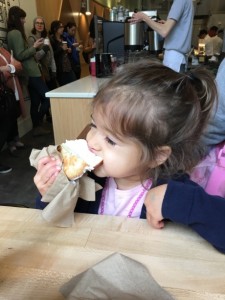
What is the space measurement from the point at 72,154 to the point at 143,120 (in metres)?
0.18

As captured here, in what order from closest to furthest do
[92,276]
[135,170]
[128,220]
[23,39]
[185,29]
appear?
[92,276] < [128,220] < [135,170] < [185,29] < [23,39]

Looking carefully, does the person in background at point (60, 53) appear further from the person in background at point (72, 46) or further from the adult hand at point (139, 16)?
the adult hand at point (139, 16)

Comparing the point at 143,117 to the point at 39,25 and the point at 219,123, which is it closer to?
the point at 219,123

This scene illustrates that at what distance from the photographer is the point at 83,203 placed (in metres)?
0.80

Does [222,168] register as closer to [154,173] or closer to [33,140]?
[154,173]

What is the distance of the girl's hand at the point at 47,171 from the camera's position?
634mm

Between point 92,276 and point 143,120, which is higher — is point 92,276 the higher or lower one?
the lower one

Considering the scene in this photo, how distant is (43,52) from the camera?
12.4ft

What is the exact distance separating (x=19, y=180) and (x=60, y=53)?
2478 mm

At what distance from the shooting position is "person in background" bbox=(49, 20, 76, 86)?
170 inches

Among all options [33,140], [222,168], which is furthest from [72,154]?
[33,140]

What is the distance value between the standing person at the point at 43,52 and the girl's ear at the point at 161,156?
3.42m

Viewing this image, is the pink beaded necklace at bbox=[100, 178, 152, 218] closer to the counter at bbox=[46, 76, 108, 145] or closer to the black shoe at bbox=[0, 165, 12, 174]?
the counter at bbox=[46, 76, 108, 145]

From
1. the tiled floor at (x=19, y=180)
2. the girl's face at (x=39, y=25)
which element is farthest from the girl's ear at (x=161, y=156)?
the girl's face at (x=39, y=25)
